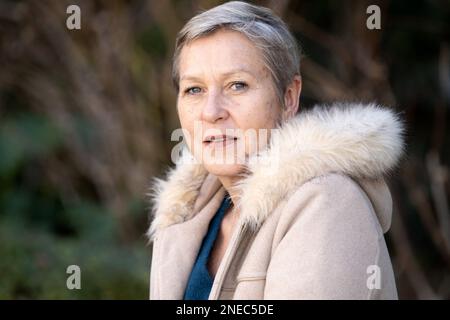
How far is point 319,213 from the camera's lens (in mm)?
1928

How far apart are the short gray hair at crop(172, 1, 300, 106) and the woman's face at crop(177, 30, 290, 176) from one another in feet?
0.07

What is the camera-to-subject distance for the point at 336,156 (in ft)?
6.62

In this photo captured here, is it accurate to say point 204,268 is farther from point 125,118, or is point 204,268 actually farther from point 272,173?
point 125,118

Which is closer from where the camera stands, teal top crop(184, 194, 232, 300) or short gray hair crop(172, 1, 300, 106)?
short gray hair crop(172, 1, 300, 106)

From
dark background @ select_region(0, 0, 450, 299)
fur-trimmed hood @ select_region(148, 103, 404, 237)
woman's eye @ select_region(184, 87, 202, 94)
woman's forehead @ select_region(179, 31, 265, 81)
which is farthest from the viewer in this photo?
dark background @ select_region(0, 0, 450, 299)

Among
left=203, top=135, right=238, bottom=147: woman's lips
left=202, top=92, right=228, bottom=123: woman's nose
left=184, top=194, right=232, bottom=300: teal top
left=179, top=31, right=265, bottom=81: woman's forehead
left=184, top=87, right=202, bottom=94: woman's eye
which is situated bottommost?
left=184, top=194, right=232, bottom=300: teal top

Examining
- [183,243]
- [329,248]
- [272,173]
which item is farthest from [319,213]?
[183,243]

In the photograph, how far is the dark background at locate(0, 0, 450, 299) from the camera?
16.5ft

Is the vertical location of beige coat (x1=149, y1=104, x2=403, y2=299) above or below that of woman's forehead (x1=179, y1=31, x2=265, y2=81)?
below

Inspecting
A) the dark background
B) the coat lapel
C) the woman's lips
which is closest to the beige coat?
the woman's lips

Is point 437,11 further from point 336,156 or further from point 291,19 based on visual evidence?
point 336,156

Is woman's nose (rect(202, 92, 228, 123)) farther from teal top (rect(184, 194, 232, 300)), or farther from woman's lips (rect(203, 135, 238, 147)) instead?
teal top (rect(184, 194, 232, 300))

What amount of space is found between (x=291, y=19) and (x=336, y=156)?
142 inches

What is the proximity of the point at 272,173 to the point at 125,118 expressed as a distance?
4.62 m
